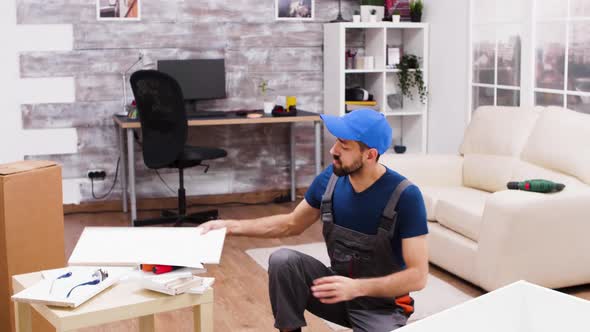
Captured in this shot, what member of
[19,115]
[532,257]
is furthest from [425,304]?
[19,115]

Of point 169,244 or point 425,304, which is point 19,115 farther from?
point 169,244

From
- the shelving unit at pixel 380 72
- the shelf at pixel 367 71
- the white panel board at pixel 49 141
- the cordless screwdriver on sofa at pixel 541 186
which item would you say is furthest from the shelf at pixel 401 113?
the cordless screwdriver on sofa at pixel 541 186

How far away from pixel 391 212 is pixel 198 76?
4.00 metres

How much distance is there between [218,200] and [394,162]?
206cm

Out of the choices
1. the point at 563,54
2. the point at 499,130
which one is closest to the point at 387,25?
the point at 563,54

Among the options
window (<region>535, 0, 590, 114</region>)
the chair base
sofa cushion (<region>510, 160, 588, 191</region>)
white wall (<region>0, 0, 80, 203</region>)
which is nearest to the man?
sofa cushion (<region>510, 160, 588, 191</region>)

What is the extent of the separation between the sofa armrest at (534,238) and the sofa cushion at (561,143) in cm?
27

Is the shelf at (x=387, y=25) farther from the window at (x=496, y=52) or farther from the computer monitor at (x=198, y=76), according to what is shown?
the computer monitor at (x=198, y=76)

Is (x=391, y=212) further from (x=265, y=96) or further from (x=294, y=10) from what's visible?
(x=294, y=10)

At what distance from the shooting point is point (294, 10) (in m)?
6.81

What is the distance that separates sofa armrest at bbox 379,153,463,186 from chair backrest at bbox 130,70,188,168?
1425 millimetres

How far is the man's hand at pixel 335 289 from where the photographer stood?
2.48 m

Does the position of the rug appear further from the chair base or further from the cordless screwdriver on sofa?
the chair base

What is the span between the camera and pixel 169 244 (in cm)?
255
